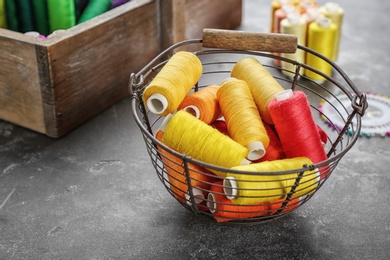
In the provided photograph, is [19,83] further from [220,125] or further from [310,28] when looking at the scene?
[310,28]

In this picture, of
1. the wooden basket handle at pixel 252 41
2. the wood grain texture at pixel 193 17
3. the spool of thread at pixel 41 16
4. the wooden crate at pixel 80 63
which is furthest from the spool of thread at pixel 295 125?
the spool of thread at pixel 41 16

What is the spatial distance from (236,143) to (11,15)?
77 cm

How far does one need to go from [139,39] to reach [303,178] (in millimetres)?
714

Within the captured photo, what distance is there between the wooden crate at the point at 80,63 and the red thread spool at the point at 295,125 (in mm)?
527

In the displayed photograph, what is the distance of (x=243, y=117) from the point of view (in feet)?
3.37

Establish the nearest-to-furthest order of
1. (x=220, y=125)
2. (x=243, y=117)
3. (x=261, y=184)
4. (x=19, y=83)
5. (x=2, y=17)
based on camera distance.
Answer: (x=261, y=184) → (x=243, y=117) → (x=220, y=125) → (x=19, y=83) → (x=2, y=17)

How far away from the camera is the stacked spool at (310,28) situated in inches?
63.4

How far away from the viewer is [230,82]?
1078 millimetres

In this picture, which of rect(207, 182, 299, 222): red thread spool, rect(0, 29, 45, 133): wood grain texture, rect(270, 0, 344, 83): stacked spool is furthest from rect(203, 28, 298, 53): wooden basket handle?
rect(270, 0, 344, 83): stacked spool

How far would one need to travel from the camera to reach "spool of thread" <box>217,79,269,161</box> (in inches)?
39.2

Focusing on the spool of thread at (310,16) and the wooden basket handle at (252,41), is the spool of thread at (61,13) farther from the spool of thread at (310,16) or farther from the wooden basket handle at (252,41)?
the spool of thread at (310,16)

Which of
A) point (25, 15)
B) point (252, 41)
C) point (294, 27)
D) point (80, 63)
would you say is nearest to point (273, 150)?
point (252, 41)

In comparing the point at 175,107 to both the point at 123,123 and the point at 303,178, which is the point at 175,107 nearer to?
the point at 303,178

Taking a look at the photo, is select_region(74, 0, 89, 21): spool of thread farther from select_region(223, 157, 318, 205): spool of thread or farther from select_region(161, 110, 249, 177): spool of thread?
select_region(223, 157, 318, 205): spool of thread
